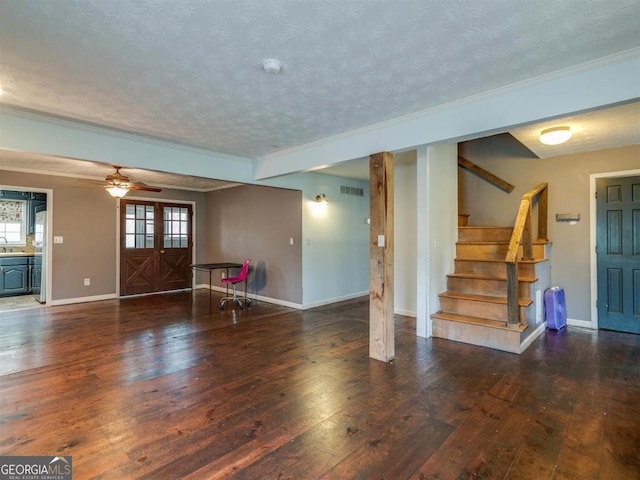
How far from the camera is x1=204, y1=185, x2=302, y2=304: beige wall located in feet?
20.2

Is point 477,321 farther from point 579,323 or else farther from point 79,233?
point 79,233

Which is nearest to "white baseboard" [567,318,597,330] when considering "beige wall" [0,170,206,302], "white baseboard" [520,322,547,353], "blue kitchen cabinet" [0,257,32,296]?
"white baseboard" [520,322,547,353]

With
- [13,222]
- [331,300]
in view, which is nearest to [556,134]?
[331,300]

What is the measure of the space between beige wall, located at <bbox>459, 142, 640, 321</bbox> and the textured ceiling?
3.15m

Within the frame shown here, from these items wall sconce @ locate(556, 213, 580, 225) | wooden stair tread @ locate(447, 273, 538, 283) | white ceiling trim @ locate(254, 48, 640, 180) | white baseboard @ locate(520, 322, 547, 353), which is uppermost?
white ceiling trim @ locate(254, 48, 640, 180)

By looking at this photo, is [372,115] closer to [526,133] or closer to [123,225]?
[526,133]

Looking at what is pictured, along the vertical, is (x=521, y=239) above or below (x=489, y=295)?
above

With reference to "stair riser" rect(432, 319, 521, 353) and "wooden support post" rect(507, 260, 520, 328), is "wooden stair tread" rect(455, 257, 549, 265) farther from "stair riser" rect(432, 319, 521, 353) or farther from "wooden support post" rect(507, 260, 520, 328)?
"stair riser" rect(432, 319, 521, 353)

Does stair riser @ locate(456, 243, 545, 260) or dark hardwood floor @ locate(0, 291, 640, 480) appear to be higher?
stair riser @ locate(456, 243, 545, 260)

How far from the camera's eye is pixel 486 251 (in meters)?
4.88

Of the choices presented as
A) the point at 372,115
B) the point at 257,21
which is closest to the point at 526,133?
the point at 372,115

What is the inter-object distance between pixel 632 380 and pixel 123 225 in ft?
27.4

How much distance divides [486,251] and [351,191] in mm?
2987

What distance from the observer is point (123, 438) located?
7.18ft
